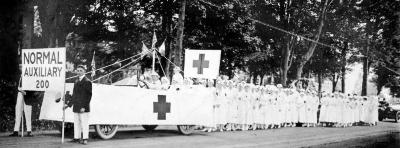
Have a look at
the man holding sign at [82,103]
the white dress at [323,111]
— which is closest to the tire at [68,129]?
the man holding sign at [82,103]

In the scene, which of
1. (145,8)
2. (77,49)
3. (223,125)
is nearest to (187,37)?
(145,8)

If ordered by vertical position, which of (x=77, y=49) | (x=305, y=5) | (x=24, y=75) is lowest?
(x=24, y=75)

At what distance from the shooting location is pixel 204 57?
52.5 feet

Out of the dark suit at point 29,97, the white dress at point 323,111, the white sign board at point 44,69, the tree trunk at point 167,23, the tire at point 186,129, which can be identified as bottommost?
the tire at point 186,129

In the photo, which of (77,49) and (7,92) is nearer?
→ (7,92)

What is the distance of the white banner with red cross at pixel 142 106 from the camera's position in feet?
39.4

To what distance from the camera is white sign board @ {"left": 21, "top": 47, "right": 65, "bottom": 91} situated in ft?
37.9

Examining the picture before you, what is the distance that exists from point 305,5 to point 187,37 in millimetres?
7608

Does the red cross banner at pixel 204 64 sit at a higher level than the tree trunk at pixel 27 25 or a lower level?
lower

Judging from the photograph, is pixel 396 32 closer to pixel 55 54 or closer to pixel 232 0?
pixel 232 0

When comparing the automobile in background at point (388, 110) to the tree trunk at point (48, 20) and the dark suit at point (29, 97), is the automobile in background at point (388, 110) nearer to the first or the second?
the tree trunk at point (48, 20)

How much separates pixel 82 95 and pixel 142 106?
2211mm

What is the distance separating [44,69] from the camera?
11844mm

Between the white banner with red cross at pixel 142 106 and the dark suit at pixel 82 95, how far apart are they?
51cm
